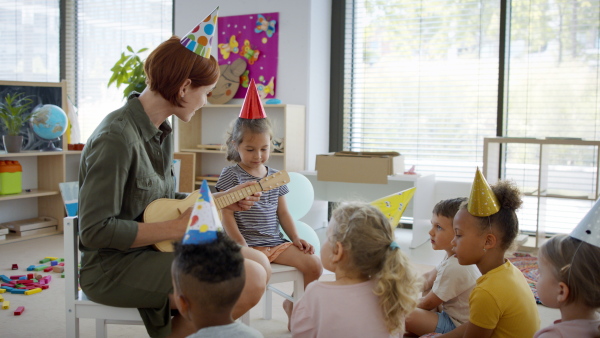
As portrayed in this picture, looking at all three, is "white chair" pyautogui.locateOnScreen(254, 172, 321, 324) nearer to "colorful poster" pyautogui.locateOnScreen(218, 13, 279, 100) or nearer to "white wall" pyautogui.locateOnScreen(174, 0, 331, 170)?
"white wall" pyautogui.locateOnScreen(174, 0, 331, 170)

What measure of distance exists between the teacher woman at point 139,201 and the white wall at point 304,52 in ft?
9.79

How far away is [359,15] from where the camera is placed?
5043 millimetres

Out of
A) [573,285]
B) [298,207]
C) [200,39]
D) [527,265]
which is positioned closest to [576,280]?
[573,285]

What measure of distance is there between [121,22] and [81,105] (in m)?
0.95

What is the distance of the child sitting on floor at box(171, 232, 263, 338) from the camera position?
4.03ft

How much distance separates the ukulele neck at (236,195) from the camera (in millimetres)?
2076

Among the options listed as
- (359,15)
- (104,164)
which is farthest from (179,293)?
(359,15)

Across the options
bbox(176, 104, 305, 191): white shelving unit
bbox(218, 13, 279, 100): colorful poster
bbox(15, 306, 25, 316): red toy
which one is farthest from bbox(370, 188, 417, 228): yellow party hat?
bbox(218, 13, 279, 100): colorful poster

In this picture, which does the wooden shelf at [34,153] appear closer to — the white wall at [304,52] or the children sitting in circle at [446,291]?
the white wall at [304,52]

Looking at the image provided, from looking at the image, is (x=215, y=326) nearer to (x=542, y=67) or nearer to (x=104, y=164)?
(x=104, y=164)

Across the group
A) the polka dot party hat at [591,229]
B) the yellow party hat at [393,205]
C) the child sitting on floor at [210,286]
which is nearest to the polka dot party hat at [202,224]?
the child sitting on floor at [210,286]

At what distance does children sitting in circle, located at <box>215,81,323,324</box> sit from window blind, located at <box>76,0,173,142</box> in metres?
3.61

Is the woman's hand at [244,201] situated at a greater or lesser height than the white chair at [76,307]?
greater

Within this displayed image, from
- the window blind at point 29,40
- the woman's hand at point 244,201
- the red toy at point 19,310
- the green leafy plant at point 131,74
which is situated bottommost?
the red toy at point 19,310
